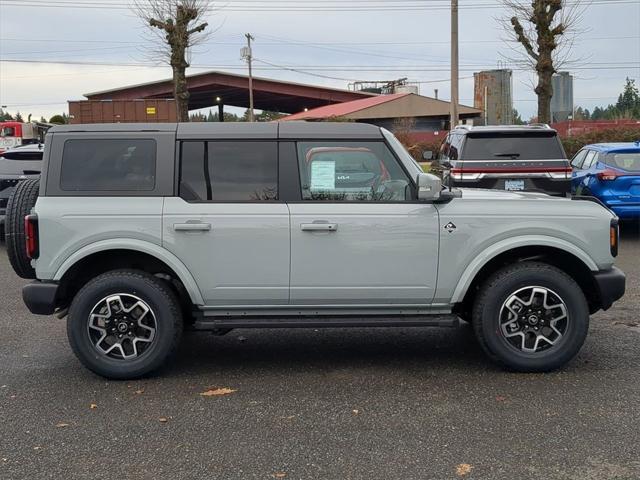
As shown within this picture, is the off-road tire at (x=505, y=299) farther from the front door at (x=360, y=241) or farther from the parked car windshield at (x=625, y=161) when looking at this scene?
the parked car windshield at (x=625, y=161)

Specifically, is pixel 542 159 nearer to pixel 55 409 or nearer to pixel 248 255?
pixel 248 255

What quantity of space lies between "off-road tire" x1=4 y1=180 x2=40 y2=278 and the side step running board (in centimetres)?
137

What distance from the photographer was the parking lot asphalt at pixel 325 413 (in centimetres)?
370

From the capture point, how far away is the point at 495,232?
5027 mm

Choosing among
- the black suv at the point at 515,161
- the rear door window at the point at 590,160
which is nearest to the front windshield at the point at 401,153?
the black suv at the point at 515,161

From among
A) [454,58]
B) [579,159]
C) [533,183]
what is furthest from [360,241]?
[454,58]

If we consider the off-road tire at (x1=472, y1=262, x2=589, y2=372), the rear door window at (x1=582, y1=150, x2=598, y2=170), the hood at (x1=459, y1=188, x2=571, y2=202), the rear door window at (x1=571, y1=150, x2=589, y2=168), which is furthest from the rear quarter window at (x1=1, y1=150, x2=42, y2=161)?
the rear door window at (x1=571, y1=150, x2=589, y2=168)

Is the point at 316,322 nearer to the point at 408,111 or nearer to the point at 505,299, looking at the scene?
the point at 505,299

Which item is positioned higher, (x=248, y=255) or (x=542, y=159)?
(x=542, y=159)

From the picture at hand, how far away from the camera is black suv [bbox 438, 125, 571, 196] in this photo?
33.4 ft

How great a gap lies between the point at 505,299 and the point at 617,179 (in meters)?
7.09

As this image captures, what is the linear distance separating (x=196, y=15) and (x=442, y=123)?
25961 mm

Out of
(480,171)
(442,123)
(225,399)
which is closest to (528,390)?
(225,399)

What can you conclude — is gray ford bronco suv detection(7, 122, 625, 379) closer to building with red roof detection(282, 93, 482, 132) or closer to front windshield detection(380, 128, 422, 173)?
front windshield detection(380, 128, 422, 173)
